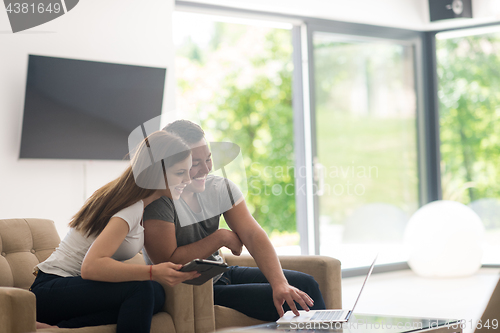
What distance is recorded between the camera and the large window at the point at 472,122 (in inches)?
179

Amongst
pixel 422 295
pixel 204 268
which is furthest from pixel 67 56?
pixel 422 295

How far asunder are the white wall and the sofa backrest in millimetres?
859

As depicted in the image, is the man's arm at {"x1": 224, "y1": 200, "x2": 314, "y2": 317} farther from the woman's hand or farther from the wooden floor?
the wooden floor

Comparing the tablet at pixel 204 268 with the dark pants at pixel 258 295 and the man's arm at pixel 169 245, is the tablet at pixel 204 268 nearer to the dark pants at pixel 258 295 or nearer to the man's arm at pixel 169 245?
the man's arm at pixel 169 245

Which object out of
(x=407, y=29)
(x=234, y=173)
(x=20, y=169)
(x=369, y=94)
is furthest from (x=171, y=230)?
(x=407, y=29)

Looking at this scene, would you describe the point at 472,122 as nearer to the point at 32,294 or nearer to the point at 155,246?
the point at 155,246

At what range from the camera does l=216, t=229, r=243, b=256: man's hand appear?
176 centimetres

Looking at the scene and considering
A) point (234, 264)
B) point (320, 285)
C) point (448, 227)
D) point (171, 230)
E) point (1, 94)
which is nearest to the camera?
point (171, 230)

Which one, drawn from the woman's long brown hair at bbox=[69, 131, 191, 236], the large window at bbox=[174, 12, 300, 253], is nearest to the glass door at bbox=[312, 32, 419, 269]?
the woman's long brown hair at bbox=[69, 131, 191, 236]

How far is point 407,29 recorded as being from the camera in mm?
4613

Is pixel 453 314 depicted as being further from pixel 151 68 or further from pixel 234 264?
pixel 151 68

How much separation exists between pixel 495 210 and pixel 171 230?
3720mm

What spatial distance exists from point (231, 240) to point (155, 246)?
257 mm

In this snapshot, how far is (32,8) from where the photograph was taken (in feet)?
9.58
